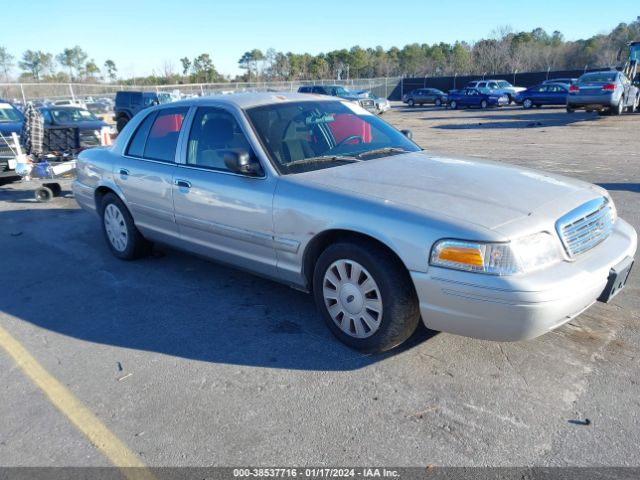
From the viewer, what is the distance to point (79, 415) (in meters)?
3.01

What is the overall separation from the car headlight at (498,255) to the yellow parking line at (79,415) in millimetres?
1861

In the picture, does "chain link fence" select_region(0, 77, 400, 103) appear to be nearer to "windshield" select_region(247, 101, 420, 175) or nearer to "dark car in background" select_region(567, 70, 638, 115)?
"dark car in background" select_region(567, 70, 638, 115)

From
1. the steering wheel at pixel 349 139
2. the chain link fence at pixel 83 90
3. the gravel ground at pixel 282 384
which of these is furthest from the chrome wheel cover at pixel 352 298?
the chain link fence at pixel 83 90

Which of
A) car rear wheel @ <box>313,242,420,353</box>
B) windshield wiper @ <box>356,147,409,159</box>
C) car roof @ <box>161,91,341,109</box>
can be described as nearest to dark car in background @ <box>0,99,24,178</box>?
car roof @ <box>161,91,341,109</box>

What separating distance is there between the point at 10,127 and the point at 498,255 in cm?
1098

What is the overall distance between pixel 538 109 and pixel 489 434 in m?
31.2

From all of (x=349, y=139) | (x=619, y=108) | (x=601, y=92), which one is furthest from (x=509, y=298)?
(x=619, y=108)

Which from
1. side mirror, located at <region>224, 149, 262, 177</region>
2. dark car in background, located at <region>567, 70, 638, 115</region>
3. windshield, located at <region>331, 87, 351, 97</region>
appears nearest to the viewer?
side mirror, located at <region>224, 149, 262, 177</region>

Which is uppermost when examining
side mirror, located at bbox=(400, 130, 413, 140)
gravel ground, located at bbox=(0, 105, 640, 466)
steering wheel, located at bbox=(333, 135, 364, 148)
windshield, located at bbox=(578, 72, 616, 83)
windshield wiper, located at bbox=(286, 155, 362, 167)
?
windshield, located at bbox=(578, 72, 616, 83)

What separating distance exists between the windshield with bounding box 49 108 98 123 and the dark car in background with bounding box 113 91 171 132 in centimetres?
789

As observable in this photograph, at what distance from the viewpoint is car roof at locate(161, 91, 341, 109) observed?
4.34 m

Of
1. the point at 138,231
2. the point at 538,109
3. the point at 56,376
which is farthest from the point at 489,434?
the point at 538,109

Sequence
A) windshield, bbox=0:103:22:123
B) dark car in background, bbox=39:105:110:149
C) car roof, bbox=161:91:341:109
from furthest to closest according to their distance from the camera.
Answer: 1. dark car in background, bbox=39:105:110:149
2. windshield, bbox=0:103:22:123
3. car roof, bbox=161:91:341:109

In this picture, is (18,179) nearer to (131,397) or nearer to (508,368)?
(131,397)
